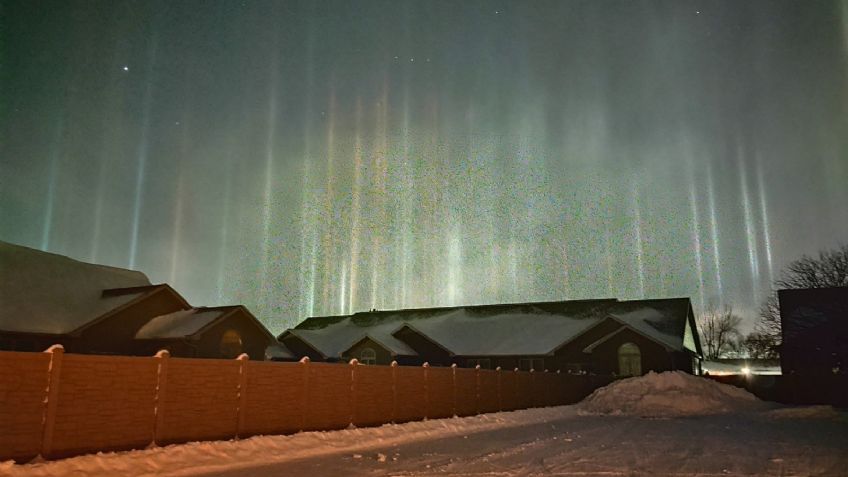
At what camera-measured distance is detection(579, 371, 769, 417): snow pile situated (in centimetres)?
3175

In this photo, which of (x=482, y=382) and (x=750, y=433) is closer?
(x=750, y=433)

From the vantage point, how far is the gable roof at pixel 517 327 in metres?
46.1

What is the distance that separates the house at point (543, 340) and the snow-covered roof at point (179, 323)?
1494cm

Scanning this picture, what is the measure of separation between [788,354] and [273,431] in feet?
156

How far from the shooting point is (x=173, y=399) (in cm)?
1322

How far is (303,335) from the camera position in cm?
5097

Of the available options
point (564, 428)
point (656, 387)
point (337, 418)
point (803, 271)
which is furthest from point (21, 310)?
point (803, 271)

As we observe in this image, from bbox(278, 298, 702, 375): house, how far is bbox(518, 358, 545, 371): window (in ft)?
0.24

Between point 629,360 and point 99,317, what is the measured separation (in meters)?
33.7

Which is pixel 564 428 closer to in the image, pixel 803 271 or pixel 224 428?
pixel 224 428

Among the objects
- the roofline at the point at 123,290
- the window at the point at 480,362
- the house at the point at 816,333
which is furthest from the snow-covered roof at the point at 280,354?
the house at the point at 816,333

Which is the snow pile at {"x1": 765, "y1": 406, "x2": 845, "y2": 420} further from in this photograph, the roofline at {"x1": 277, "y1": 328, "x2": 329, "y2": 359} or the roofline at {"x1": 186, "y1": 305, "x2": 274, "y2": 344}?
the roofline at {"x1": 277, "y1": 328, "x2": 329, "y2": 359}

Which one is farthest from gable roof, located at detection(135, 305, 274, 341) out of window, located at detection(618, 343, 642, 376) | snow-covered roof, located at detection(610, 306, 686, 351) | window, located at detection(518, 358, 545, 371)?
snow-covered roof, located at detection(610, 306, 686, 351)

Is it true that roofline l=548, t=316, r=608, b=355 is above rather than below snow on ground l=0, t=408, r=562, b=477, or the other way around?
above
